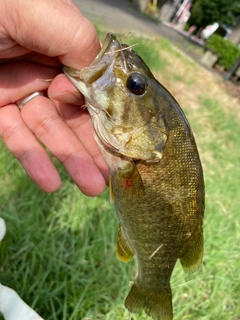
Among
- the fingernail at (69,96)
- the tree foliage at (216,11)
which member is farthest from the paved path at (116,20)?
the tree foliage at (216,11)

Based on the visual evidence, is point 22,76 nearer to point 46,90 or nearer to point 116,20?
point 46,90

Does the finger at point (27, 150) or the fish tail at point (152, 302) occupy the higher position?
the finger at point (27, 150)

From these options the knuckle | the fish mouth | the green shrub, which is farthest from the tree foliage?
the fish mouth

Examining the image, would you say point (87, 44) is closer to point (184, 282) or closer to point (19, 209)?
point (19, 209)

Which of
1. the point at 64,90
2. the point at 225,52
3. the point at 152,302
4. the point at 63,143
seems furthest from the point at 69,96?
the point at 225,52

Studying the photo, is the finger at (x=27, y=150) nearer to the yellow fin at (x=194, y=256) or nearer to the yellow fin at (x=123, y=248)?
the yellow fin at (x=123, y=248)

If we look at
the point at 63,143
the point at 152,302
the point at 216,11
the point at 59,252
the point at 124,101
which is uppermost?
the point at 216,11

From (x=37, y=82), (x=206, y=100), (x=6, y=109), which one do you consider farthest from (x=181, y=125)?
(x=206, y=100)
